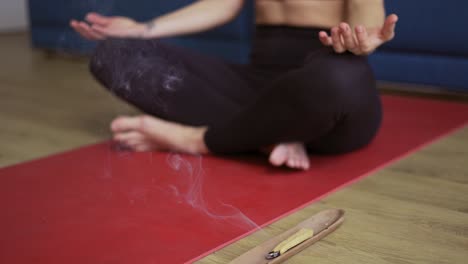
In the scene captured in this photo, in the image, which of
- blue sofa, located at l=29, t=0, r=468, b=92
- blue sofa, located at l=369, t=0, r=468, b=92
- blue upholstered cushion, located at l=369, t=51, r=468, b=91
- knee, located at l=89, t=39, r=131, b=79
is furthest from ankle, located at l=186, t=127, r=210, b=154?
blue upholstered cushion, located at l=369, t=51, r=468, b=91

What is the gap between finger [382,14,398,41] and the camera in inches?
31.8

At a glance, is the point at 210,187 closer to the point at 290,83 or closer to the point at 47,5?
the point at 290,83

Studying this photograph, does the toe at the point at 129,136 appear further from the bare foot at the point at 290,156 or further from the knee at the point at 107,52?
the bare foot at the point at 290,156

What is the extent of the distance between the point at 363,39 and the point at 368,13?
112 millimetres

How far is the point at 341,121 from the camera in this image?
3.21 ft

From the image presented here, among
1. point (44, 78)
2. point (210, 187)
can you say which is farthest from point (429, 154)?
point (44, 78)

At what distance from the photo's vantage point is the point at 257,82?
116 cm

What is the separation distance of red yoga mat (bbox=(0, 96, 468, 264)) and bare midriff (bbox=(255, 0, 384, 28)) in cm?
26

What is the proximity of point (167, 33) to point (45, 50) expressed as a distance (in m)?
1.84

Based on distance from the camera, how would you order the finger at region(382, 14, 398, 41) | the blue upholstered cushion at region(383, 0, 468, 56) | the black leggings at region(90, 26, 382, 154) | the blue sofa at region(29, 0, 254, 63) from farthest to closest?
the blue sofa at region(29, 0, 254, 63)
the blue upholstered cushion at region(383, 0, 468, 56)
the black leggings at region(90, 26, 382, 154)
the finger at region(382, 14, 398, 41)

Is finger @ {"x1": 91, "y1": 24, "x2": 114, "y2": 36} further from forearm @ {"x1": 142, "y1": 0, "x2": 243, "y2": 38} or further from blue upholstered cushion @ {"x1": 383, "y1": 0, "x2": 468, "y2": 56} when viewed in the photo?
blue upholstered cushion @ {"x1": 383, "y1": 0, "x2": 468, "y2": 56}

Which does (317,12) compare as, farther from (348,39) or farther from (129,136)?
(129,136)

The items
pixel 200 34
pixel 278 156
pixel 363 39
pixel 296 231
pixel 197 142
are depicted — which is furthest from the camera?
pixel 200 34

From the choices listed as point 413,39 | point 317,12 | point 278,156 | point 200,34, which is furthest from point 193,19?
point 200,34
